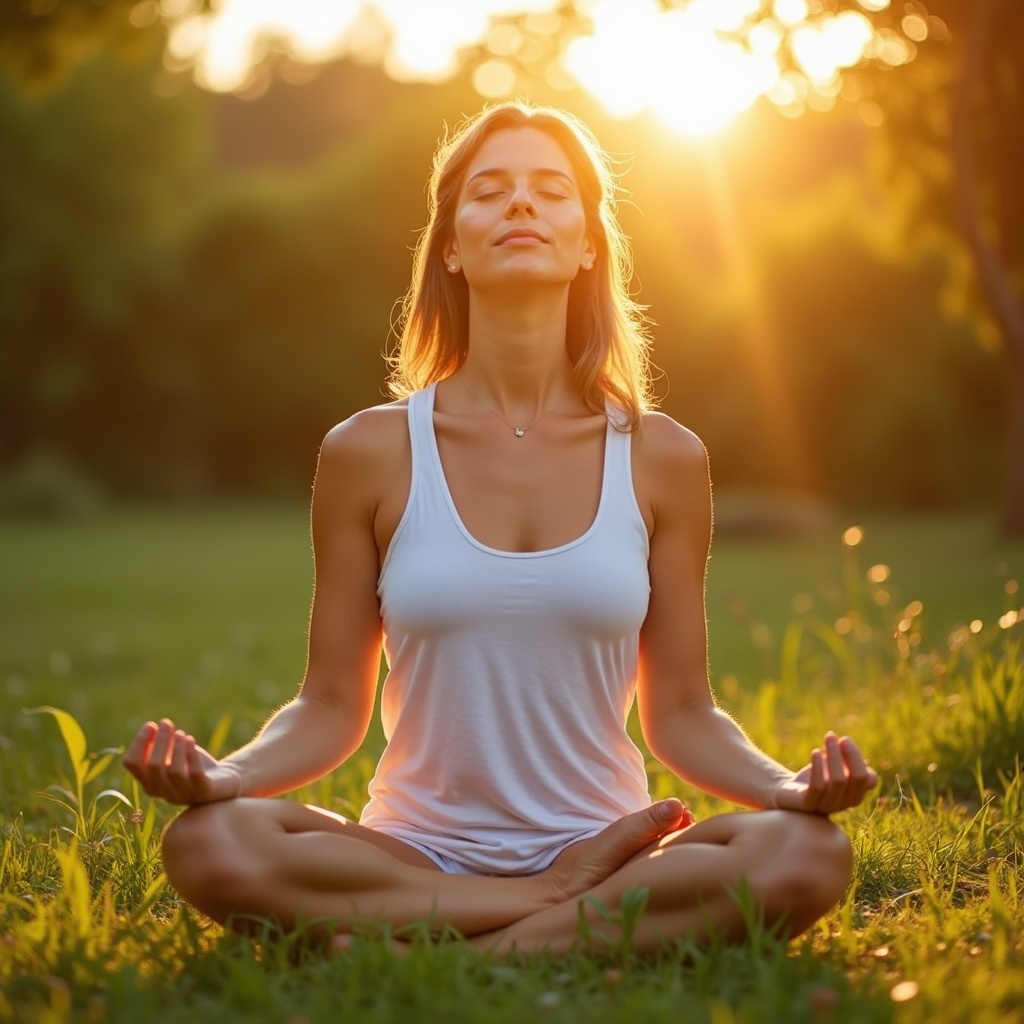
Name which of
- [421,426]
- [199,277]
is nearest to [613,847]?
[421,426]

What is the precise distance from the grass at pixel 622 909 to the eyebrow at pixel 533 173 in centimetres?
154

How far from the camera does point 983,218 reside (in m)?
13.6

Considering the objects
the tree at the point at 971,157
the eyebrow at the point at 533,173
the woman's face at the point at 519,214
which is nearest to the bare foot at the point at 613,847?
the woman's face at the point at 519,214

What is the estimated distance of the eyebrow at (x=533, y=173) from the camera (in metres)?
3.37

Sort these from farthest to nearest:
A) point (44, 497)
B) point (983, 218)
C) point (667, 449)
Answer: point (44, 497)
point (983, 218)
point (667, 449)

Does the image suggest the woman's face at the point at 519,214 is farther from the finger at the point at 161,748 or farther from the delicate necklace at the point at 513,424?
the finger at the point at 161,748

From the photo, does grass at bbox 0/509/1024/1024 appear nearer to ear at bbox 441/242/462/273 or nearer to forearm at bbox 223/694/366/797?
forearm at bbox 223/694/366/797

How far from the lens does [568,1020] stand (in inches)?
93.7

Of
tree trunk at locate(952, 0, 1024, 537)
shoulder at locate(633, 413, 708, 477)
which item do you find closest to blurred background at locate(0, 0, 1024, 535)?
tree trunk at locate(952, 0, 1024, 537)

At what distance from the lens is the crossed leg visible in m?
2.80

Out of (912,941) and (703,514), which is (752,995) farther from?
(703,514)

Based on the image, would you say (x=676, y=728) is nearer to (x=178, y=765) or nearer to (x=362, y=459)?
(x=362, y=459)

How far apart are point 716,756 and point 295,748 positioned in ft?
2.89

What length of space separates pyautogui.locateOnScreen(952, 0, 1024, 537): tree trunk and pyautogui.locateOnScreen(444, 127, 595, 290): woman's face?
8.48 m
